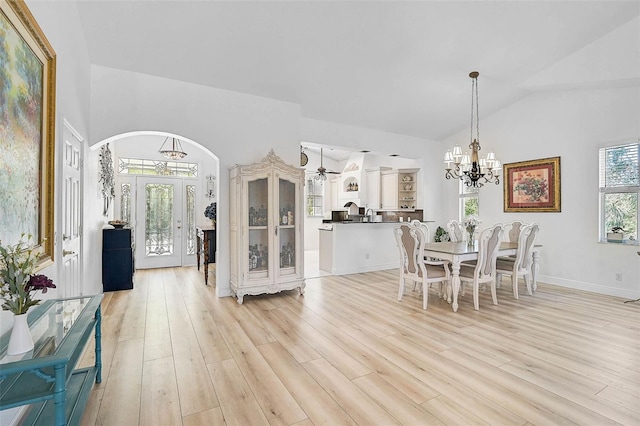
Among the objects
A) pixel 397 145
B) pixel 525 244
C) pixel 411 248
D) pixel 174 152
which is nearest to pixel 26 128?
pixel 411 248

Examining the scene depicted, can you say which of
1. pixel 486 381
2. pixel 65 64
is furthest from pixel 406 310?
pixel 65 64

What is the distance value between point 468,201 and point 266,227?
183 inches

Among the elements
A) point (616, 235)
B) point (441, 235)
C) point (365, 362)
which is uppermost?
point (616, 235)

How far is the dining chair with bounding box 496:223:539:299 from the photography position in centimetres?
434

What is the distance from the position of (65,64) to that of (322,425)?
3.33m

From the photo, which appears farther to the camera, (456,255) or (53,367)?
(456,255)

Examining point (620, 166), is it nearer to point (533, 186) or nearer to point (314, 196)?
point (533, 186)

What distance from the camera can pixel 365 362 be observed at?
2.56 m

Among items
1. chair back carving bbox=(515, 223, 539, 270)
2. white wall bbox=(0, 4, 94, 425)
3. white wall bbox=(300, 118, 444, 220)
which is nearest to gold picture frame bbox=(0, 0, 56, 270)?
white wall bbox=(0, 4, 94, 425)

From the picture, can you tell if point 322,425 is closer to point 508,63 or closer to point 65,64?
point 65,64

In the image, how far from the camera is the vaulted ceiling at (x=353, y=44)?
3236 mm

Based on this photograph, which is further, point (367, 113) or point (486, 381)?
point (367, 113)

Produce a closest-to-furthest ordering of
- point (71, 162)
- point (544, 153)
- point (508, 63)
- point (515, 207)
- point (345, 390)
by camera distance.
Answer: point (345, 390) → point (71, 162) → point (508, 63) → point (544, 153) → point (515, 207)

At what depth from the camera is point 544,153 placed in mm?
5430
